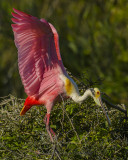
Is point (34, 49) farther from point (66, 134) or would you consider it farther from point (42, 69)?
point (66, 134)

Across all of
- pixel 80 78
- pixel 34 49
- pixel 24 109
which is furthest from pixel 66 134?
pixel 34 49

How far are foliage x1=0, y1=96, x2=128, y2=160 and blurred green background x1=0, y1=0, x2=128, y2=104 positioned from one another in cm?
533

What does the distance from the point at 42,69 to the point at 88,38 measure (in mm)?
7157

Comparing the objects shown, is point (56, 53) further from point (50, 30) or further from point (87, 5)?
point (87, 5)

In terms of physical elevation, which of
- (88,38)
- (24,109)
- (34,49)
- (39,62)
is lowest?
(88,38)

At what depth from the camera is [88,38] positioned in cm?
1157

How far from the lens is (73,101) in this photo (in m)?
4.55

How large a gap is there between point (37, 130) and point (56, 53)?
2.85ft

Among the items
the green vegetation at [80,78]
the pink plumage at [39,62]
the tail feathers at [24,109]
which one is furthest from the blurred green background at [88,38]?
the tail feathers at [24,109]

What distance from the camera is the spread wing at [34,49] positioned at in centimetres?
413

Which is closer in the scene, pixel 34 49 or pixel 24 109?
pixel 34 49

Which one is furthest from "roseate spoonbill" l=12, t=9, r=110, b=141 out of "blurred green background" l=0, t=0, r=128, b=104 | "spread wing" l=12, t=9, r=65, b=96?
"blurred green background" l=0, t=0, r=128, b=104

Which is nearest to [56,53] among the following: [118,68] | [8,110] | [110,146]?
[8,110]

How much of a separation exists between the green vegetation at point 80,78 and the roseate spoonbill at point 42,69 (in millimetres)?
125
